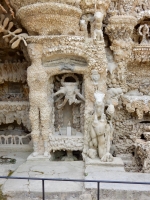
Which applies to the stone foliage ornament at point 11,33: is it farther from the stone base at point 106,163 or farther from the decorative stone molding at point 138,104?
the decorative stone molding at point 138,104

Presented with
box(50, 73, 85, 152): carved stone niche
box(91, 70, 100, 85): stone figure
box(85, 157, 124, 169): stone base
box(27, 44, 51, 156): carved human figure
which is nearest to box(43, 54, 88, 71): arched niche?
box(27, 44, 51, 156): carved human figure

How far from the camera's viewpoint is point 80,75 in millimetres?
6977

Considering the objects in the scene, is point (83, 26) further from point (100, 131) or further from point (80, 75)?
point (100, 131)

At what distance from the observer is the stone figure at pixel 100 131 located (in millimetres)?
5746

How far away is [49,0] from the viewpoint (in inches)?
223

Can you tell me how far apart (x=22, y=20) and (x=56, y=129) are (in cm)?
331

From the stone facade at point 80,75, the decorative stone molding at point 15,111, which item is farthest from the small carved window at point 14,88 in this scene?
the decorative stone molding at point 15,111

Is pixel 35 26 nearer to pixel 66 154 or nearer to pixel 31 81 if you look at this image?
pixel 31 81

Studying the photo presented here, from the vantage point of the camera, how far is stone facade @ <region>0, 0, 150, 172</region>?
19.4ft

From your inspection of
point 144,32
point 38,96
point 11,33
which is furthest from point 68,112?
point 144,32

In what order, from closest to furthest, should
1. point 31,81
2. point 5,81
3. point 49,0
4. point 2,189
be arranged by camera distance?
point 2,189 → point 49,0 → point 31,81 → point 5,81

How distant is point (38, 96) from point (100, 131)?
194cm

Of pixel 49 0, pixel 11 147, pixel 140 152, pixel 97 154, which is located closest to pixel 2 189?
pixel 97 154

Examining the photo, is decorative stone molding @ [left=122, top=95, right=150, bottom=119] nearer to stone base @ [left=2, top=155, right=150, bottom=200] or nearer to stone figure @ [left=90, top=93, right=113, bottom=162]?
stone figure @ [left=90, top=93, right=113, bottom=162]
